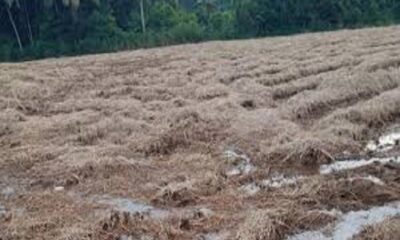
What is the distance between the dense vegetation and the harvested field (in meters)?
22.2

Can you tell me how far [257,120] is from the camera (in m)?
11.0

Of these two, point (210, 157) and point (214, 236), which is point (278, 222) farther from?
point (210, 157)

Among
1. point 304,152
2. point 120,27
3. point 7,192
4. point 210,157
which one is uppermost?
point 304,152

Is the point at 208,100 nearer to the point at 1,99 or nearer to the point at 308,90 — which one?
the point at 308,90

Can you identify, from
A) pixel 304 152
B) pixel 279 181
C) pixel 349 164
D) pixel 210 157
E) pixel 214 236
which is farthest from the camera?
pixel 210 157

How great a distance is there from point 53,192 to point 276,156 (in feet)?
10.1

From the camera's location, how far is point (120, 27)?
139 feet

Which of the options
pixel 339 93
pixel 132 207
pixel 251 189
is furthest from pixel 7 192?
pixel 339 93

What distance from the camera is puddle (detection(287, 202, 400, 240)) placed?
20.5ft

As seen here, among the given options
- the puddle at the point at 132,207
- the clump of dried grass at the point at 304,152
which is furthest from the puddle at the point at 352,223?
the clump of dried grass at the point at 304,152

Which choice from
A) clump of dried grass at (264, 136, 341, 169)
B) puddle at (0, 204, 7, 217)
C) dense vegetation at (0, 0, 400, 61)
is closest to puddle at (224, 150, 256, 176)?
clump of dried grass at (264, 136, 341, 169)

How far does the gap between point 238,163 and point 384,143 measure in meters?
2.34

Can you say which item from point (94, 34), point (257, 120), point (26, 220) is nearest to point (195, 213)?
point (26, 220)

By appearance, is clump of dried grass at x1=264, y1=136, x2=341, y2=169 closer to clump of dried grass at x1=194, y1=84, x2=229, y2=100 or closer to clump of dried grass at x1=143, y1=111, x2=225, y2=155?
clump of dried grass at x1=143, y1=111, x2=225, y2=155
